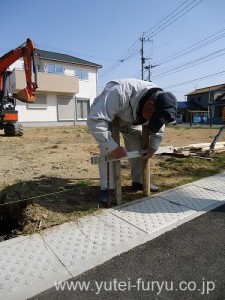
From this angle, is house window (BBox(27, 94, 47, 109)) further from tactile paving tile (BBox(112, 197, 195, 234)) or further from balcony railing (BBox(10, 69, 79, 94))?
tactile paving tile (BBox(112, 197, 195, 234))

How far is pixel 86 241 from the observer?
2.44 metres

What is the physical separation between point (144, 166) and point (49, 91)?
2007cm

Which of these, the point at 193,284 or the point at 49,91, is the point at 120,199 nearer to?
the point at 193,284

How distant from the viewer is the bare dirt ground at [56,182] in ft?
9.88

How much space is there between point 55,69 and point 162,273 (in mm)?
23925

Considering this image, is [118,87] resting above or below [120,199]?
above

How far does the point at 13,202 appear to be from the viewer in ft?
10.5

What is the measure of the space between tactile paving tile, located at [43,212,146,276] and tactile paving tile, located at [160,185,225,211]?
96cm

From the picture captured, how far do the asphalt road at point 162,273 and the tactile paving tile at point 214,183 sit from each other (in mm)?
1466

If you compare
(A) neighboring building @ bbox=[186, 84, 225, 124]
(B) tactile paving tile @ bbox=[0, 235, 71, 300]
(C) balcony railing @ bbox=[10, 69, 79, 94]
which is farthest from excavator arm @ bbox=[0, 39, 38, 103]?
(A) neighboring building @ bbox=[186, 84, 225, 124]

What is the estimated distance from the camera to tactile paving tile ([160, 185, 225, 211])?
3316 mm

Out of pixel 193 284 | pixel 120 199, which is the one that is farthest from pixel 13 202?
pixel 193 284

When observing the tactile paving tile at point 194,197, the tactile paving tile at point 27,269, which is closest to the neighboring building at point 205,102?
the tactile paving tile at point 194,197

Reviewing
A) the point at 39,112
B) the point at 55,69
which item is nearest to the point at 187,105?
the point at 55,69
